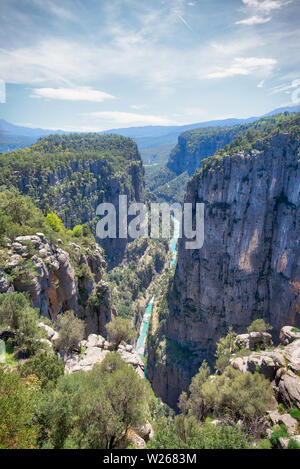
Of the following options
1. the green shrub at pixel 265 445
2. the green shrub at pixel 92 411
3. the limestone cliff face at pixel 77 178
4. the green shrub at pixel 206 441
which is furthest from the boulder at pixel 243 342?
the limestone cliff face at pixel 77 178

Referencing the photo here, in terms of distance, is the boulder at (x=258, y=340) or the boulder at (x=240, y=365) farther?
the boulder at (x=258, y=340)

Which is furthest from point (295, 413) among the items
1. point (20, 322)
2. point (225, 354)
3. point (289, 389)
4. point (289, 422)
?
point (20, 322)

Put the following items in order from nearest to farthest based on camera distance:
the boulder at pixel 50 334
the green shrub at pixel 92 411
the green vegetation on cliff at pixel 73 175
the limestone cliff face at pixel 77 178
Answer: the green shrub at pixel 92 411 → the boulder at pixel 50 334 → the green vegetation on cliff at pixel 73 175 → the limestone cliff face at pixel 77 178

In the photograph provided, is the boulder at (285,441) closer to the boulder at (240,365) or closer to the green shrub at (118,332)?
the boulder at (240,365)

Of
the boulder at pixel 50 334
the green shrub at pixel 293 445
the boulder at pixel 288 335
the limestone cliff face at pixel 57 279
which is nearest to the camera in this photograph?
the green shrub at pixel 293 445

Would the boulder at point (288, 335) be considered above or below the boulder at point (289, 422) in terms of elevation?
below
